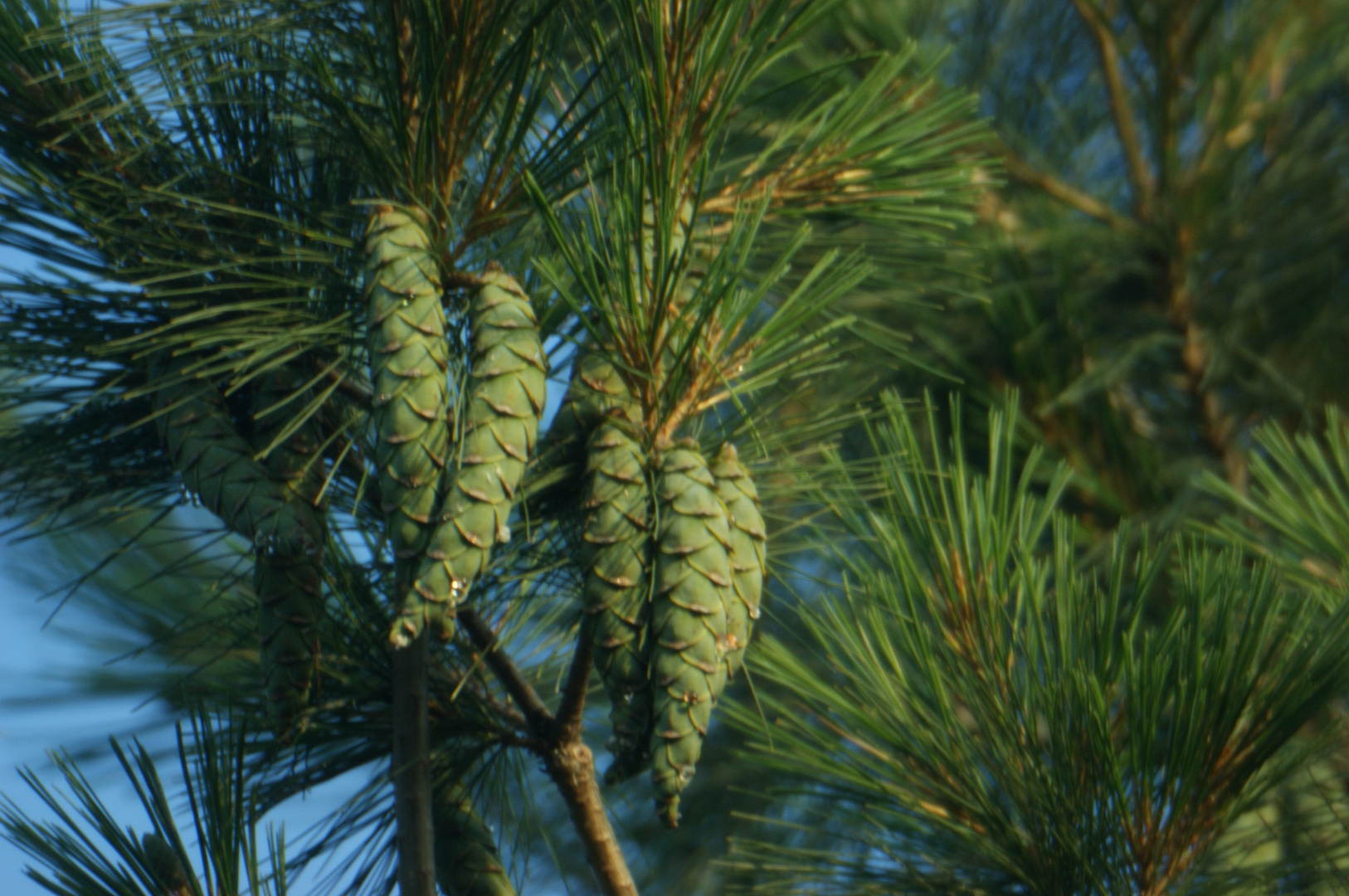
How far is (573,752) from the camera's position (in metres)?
0.73

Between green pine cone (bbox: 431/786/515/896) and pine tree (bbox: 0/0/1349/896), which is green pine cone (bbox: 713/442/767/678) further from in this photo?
green pine cone (bbox: 431/786/515/896)

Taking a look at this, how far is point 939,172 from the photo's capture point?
2.89 ft

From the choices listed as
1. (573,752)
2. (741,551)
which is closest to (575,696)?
(573,752)

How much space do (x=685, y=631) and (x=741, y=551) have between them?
0.07 m

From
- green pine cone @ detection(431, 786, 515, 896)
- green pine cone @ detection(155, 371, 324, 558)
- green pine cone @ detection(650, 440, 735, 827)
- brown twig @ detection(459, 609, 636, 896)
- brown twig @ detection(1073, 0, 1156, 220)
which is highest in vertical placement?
brown twig @ detection(1073, 0, 1156, 220)

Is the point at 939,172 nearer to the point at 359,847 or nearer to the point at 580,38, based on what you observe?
the point at 580,38

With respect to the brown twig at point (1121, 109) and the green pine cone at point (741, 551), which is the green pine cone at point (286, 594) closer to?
the green pine cone at point (741, 551)

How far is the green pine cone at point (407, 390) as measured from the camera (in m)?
0.58

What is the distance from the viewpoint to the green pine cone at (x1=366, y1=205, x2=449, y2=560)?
1.89 feet

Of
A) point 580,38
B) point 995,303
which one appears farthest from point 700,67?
point 995,303

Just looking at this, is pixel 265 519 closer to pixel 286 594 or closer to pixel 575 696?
pixel 286 594

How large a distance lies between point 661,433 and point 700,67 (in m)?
0.20

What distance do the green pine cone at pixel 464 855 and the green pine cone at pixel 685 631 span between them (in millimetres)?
191

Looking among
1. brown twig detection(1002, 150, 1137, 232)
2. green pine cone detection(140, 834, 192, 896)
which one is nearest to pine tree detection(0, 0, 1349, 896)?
green pine cone detection(140, 834, 192, 896)
